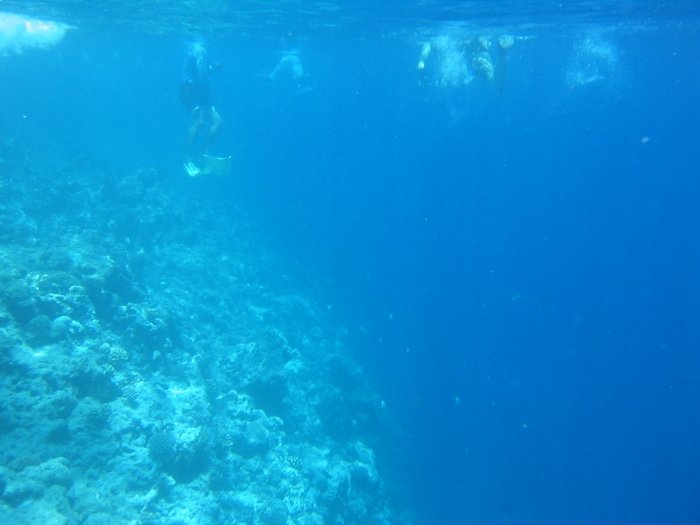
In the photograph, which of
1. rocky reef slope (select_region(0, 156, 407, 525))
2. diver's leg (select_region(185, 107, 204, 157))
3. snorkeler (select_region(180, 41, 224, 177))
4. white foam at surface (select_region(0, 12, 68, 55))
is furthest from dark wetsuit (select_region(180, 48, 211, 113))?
white foam at surface (select_region(0, 12, 68, 55))

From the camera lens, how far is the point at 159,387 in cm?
1238

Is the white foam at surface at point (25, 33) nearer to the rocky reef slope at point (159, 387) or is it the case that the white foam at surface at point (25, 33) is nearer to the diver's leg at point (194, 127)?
the rocky reef slope at point (159, 387)

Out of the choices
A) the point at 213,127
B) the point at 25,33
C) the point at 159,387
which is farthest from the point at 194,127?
the point at 25,33

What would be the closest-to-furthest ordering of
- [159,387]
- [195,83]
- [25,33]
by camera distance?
[159,387] → [195,83] → [25,33]

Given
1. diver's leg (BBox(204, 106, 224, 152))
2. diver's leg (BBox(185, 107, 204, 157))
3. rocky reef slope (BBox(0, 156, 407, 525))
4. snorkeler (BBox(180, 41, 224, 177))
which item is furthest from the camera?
diver's leg (BBox(204, 106, 224, 152))

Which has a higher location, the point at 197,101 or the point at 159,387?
the point at 197,101

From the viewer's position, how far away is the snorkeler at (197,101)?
15.6 m

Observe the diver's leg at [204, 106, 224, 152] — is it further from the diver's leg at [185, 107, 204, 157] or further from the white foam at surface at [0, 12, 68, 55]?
the white foam at surface at [0, 12, 68, 55]

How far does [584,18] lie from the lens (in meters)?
20.6

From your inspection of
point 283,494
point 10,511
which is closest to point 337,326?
point 283,494

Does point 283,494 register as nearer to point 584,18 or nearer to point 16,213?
point 16,213

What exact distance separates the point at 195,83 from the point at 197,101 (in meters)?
0.64

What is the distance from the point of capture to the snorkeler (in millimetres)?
15604

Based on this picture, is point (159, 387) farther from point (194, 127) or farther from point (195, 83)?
point (195, 83)
